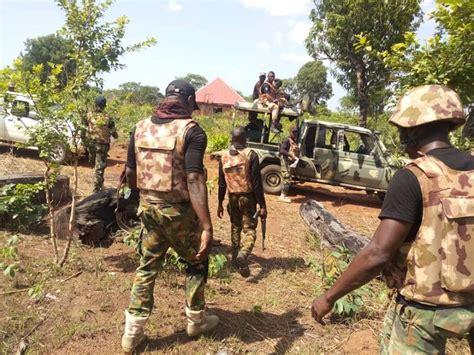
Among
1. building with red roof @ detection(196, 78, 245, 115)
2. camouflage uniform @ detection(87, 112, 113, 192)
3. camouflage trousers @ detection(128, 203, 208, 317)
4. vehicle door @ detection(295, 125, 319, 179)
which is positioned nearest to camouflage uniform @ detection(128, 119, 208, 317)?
camouflage trousers @ detection(128, 203, 208, 317)

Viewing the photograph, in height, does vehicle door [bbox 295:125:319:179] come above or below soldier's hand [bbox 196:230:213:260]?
above

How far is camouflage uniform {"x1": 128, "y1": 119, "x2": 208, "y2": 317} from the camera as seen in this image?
286 centimetres

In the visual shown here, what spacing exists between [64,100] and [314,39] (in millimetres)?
16146

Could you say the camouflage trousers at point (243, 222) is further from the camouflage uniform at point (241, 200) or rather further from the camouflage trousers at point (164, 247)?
the camouflage trousers at point (164, 247)

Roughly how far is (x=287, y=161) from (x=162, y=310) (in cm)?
600

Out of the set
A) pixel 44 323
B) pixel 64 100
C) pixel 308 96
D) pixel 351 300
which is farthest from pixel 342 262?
pixel 308 96

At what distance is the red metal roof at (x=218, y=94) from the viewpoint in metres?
35.8

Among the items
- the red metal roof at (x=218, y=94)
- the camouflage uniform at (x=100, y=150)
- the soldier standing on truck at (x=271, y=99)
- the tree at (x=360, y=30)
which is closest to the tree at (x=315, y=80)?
the red metal roof at (x=218, y=94)

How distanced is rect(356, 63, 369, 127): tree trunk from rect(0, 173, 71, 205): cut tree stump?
46.0 feet

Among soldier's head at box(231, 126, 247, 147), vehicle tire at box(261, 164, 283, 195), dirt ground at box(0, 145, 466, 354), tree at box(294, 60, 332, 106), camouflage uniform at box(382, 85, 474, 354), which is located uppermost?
tree at box(294, 60, 332, 106)

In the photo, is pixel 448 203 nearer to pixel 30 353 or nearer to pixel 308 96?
pixel 30 353

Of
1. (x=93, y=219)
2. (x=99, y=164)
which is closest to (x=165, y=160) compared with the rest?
(x=93, y=219)

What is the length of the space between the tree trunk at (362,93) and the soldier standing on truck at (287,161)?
971 cm

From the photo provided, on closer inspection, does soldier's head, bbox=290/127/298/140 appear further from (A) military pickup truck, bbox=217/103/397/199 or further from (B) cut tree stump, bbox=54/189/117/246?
(B) cut tree stump, bbox=54/189/117/246
